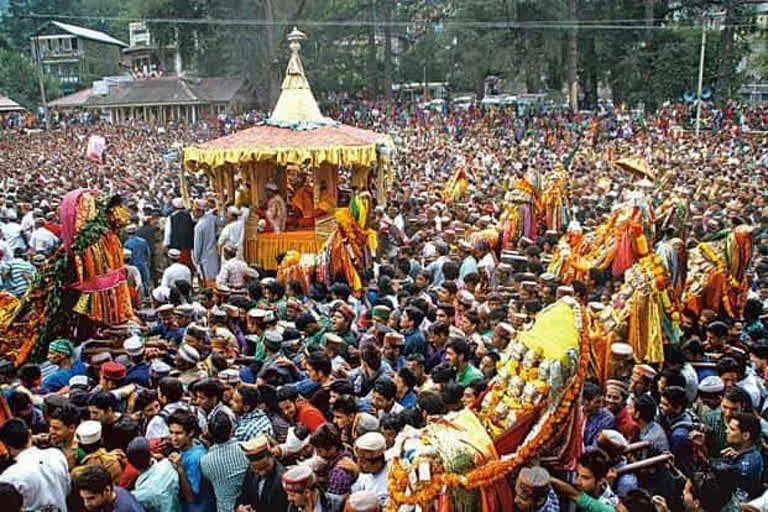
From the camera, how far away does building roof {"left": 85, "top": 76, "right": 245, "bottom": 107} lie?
40.2 meters

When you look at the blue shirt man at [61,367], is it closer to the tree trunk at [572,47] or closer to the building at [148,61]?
the tree trunk at [572,47]

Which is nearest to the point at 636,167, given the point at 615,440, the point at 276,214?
the point at 276,214

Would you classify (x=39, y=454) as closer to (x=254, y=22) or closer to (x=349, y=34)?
(x=254, y=22)

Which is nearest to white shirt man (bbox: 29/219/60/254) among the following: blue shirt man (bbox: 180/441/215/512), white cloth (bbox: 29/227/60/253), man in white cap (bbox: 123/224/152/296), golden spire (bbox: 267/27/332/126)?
white cloth (bbox: 29/227/60/253)

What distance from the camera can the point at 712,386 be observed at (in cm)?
504

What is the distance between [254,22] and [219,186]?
79.1 feet

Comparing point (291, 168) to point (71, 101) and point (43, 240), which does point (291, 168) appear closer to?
point (43, 240)

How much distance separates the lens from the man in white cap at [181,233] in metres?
11.0

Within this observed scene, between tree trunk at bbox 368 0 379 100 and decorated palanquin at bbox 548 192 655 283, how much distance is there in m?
29.0

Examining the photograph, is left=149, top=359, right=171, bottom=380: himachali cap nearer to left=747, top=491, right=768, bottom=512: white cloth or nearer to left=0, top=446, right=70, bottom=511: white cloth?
left=0, top=446, right=70, bottom=511: white cloth

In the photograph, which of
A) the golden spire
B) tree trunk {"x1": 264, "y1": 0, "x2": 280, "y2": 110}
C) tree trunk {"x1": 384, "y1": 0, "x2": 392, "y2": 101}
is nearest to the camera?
the golden spire

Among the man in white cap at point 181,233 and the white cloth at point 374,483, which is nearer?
the white cloth at point 374,483

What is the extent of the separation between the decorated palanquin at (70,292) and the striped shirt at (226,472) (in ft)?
10.5

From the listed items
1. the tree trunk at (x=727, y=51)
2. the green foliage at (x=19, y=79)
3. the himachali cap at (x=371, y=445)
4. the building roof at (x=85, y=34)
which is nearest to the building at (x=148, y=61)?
the building roof at (x=85, y=34)
